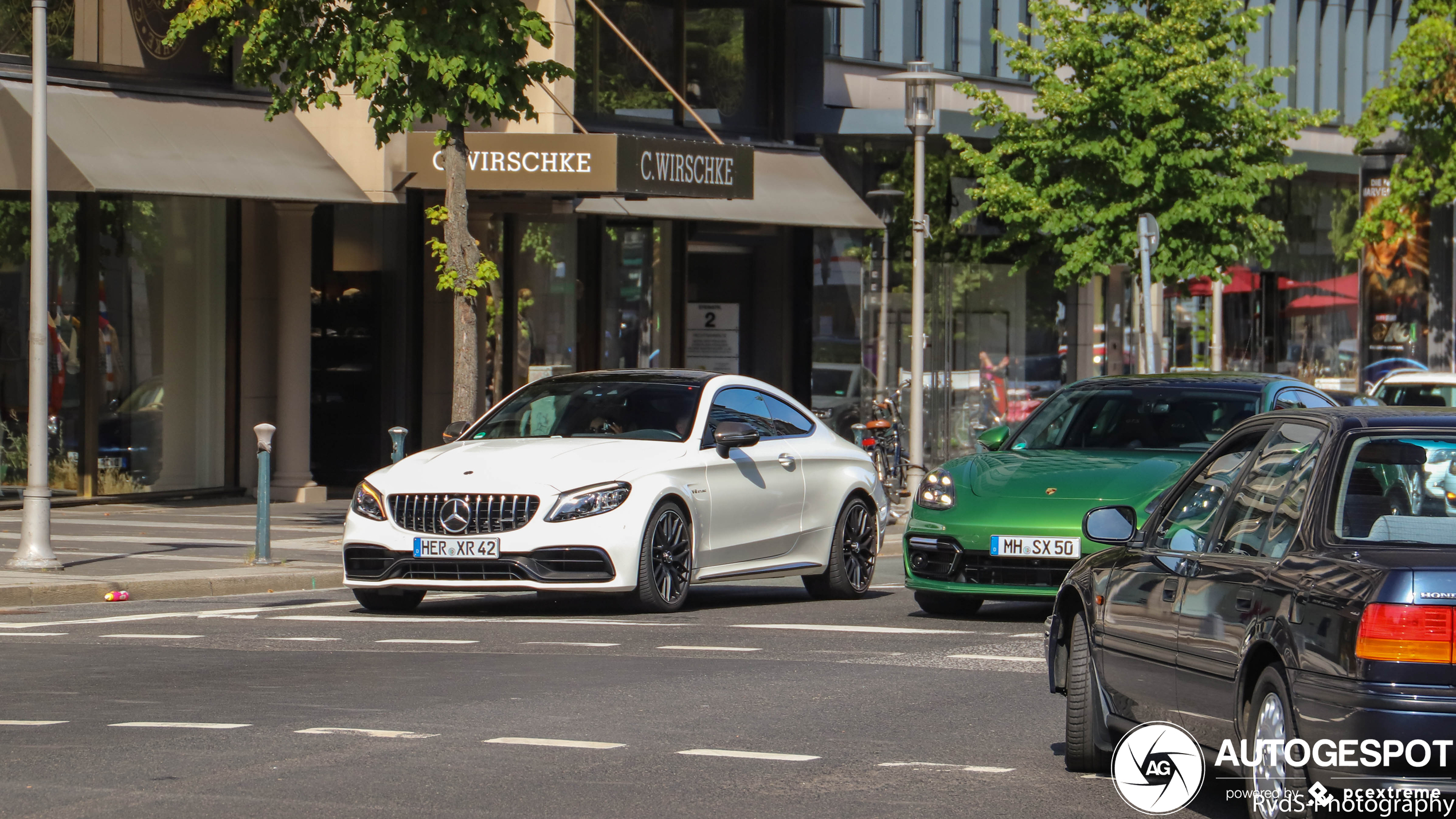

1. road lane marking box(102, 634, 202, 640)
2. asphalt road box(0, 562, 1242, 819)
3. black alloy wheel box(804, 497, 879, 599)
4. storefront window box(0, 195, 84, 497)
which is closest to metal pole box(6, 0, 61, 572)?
asphalt road box(0, 562, 1242, 819)

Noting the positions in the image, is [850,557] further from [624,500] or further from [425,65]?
[425,65]

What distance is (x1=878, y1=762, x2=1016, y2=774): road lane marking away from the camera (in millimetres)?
7051

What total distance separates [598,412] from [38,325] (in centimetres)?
448

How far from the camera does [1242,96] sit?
27594 mm

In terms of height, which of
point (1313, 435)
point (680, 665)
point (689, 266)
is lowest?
point (680, 665)

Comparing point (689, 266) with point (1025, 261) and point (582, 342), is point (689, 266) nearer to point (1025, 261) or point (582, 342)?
Result: point (582, 342)

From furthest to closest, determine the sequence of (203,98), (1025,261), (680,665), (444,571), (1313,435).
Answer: (1025,261) < (203,98) < (444,571) < (680,665) < (1313,435)

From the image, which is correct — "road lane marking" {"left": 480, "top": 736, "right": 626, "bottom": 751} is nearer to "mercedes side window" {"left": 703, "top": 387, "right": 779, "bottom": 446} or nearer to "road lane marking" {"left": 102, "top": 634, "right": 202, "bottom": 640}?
"road lane marking" {"left": 102, "top": 634, "right": 202, "bottom": 640}

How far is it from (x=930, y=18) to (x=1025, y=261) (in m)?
3.85

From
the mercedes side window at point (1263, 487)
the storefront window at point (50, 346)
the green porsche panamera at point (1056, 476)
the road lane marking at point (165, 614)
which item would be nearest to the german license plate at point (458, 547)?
the road lane marking at point (165, 614)

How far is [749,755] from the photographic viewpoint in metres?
7.30

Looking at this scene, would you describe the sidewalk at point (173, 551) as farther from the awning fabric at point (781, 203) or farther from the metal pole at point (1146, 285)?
the metal pole at point (1146, 285)

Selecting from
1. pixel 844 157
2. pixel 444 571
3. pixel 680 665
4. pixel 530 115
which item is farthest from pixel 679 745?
pixel 844 157

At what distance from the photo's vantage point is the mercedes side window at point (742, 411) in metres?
13.2
